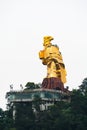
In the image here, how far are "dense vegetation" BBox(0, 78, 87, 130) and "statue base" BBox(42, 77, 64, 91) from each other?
3.34 metres

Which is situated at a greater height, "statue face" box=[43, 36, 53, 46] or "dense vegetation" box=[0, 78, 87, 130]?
"statue face" box=[43, 36, 53, 46]

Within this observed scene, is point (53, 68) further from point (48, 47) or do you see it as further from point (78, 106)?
point (78, 106)

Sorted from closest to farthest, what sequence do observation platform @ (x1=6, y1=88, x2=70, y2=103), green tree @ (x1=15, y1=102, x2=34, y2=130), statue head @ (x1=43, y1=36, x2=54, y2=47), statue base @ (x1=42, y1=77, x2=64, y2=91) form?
green tree @ (x1=15, y1=102, x2=34, y2=130) < observation platform @ (x1=6, y1=88, x2=70, y2=103) < statue base @ (x1=42, y1=77, x2=64, y2=91) < statue head @ (x1=43, y1=36, x2=54, y2=47)

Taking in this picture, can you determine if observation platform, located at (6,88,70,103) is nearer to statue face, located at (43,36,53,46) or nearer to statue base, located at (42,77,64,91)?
statue base, located at (42,77,64,91)

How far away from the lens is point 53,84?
5472 cm

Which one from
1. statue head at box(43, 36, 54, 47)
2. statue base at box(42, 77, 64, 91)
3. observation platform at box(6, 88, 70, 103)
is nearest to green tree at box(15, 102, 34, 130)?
observation platform at box(6, 88, 70, 103)

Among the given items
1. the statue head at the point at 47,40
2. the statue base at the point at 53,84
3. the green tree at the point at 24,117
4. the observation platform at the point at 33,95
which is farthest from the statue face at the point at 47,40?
the green tree at the point at 24,117

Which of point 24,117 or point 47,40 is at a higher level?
point 47,40

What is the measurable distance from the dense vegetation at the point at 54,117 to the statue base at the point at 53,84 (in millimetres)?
3340

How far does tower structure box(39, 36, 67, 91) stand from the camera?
55.2 m

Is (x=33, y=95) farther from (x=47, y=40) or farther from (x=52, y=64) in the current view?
(x=47, y=40)

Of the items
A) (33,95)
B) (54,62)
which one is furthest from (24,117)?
(54,62)

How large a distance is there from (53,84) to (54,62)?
2752 mm

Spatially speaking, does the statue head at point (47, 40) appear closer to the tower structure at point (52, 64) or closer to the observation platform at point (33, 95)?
the tower structure at point (52, 64)
